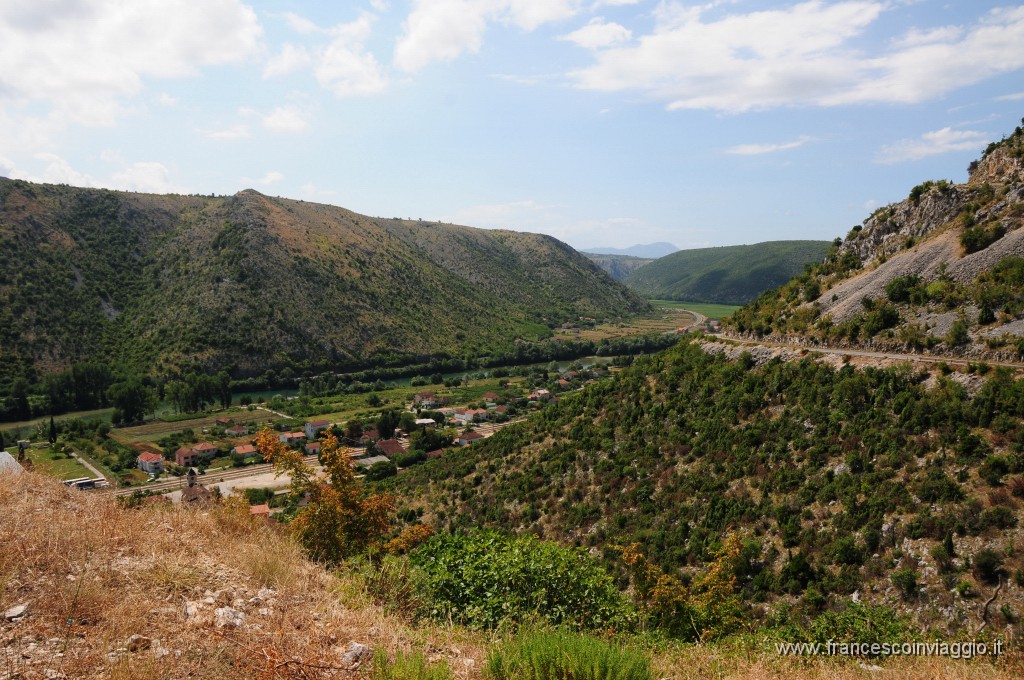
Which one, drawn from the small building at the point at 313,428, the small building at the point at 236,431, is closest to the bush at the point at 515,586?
the small building at the point at 313,428

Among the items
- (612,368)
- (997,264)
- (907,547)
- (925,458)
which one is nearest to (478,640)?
(907,547)

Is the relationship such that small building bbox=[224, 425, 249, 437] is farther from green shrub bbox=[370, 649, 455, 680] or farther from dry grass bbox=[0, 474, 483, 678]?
green shrub bbox=[370, 649, 455, 680]

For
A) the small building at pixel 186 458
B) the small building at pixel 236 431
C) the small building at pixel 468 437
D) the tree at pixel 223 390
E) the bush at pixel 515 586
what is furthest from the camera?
the tree at pixel 223 390

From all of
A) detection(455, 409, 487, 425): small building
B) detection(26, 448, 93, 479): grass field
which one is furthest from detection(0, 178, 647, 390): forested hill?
detection(455, 409, 487, 425): small building

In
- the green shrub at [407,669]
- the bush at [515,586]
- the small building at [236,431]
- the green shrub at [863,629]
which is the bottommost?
the small building at [236,431]

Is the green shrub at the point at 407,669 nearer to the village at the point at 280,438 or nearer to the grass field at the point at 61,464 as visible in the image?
the village at the point at 280,438

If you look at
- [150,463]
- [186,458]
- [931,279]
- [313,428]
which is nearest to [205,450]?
[186,458]
